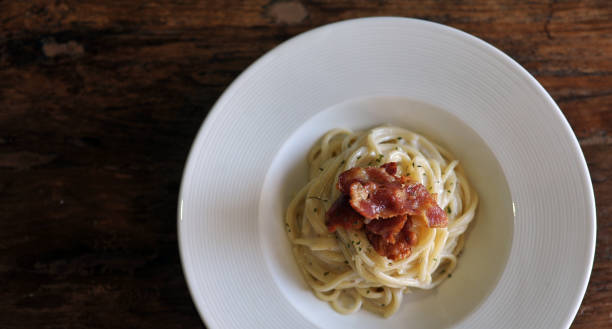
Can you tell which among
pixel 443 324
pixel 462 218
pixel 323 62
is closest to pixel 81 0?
pixel 323 62

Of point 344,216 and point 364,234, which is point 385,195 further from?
point 364,234

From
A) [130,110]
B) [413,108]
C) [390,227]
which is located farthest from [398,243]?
[130,110]

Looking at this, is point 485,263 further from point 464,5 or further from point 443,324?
point 464,5

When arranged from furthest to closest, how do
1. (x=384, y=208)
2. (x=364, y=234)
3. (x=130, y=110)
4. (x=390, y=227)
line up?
1. (x=130, y=110)
2. (x=364, y=234)
3. (x=390, y=227)
4. (x=384, y=208)

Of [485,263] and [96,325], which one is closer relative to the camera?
[485,263]

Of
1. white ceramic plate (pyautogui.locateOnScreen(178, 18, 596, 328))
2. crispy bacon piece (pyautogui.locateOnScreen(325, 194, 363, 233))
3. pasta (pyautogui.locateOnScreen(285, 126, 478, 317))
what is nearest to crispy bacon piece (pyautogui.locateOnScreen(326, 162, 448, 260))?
crispy bacon piece (pyautogui.locateOnScreen(325, 194, 363, 233))

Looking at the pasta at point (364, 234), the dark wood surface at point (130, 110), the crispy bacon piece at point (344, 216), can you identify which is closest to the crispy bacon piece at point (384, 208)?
the crispy bacon piece at point (344, 216)
